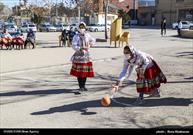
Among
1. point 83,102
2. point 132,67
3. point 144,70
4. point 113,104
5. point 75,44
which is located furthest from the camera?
point 75,44

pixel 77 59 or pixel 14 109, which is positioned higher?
pixel 77 59

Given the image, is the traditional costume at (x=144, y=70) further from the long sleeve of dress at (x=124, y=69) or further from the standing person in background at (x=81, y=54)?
the standing person in background at (x=81, y=54)

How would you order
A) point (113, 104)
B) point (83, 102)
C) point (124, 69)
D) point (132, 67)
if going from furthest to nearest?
point (83, 102) < point (113, 104) < point (132, 67) < point (124, 69)

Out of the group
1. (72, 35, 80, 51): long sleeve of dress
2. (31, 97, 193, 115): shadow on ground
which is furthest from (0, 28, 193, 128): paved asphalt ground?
(72, 35, 80, 51): long sleeve of dress

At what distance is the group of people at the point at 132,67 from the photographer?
27.8ft

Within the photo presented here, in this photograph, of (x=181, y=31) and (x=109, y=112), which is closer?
(x=109, y=112)

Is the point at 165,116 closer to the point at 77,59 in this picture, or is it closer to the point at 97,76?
the point at 77,59

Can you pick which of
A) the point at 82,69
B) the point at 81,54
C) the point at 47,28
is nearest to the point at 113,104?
the point at 82,69

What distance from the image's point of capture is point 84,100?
969cm

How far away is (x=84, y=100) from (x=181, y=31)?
31.3m

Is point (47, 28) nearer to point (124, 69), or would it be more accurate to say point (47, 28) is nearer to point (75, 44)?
point (75, 44)

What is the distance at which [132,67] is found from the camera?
8.70 m

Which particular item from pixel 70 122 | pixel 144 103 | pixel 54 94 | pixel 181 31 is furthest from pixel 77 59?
pixel 181 31

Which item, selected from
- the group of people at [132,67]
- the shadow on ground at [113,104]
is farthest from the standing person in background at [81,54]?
the shadow on ground at [113,104]
